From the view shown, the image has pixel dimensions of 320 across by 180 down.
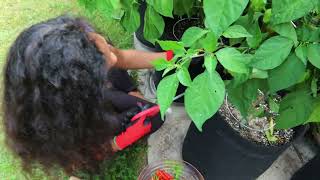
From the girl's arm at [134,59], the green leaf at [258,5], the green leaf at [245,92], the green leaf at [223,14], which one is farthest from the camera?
the girl's arm at [134,59]

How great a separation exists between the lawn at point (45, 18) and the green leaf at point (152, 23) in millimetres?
490

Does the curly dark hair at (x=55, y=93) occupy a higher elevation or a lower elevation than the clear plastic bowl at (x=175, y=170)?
higher

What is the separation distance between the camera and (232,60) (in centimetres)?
77

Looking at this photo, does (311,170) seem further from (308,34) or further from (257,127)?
(308,34)

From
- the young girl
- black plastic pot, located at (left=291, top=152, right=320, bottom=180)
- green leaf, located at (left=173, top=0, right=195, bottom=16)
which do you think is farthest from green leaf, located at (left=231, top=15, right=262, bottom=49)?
black plastic pot, located at (left=291, top=152, right=320, bottom=180)

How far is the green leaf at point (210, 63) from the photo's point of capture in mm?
735

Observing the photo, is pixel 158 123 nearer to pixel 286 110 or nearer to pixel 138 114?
pixel 138 114

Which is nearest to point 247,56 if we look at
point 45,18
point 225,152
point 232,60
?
point 232,60

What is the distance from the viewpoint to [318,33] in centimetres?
80

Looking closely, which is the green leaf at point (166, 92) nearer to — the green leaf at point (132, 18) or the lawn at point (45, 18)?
the green leaf at point (132, 18)

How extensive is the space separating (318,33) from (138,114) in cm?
99

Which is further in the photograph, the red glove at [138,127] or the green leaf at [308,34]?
the red glove at [138,127]

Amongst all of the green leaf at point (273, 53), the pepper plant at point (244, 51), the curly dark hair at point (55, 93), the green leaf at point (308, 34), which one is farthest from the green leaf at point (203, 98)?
the curly dark hair at point (55, 93)

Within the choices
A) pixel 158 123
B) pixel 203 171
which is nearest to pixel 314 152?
pixel 203 171
